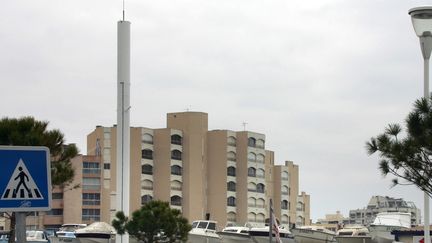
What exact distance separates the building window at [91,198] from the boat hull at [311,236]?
38341 millimetres

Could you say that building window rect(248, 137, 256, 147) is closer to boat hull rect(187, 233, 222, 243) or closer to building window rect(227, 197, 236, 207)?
building window rect(227, 197, 236, 207)

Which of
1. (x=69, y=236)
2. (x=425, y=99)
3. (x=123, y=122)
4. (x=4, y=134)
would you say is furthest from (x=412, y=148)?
(x=69, y=236)

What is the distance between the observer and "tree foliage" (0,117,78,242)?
32.5 metres

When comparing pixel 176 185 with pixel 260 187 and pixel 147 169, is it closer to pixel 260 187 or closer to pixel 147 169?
pixel 147 169

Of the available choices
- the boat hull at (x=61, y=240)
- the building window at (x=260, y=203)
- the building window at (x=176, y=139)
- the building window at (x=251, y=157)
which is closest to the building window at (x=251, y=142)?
the building window at (x=251, y=157)

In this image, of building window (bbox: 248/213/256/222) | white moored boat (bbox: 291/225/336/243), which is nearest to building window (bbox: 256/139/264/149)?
building window (bbox: 248/213/256/222)

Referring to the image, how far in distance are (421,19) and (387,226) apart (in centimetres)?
5169

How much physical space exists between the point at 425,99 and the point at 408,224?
190ft

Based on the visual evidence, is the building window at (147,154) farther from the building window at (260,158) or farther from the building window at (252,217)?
the building window at (252,217)

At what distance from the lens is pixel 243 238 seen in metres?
70.6

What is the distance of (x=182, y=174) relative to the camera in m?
118

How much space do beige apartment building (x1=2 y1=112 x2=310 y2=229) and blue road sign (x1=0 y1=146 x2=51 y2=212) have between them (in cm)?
9744

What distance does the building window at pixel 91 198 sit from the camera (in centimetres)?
10900

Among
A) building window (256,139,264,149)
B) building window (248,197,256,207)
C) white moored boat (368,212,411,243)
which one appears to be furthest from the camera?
building window (256,139,264,149)
